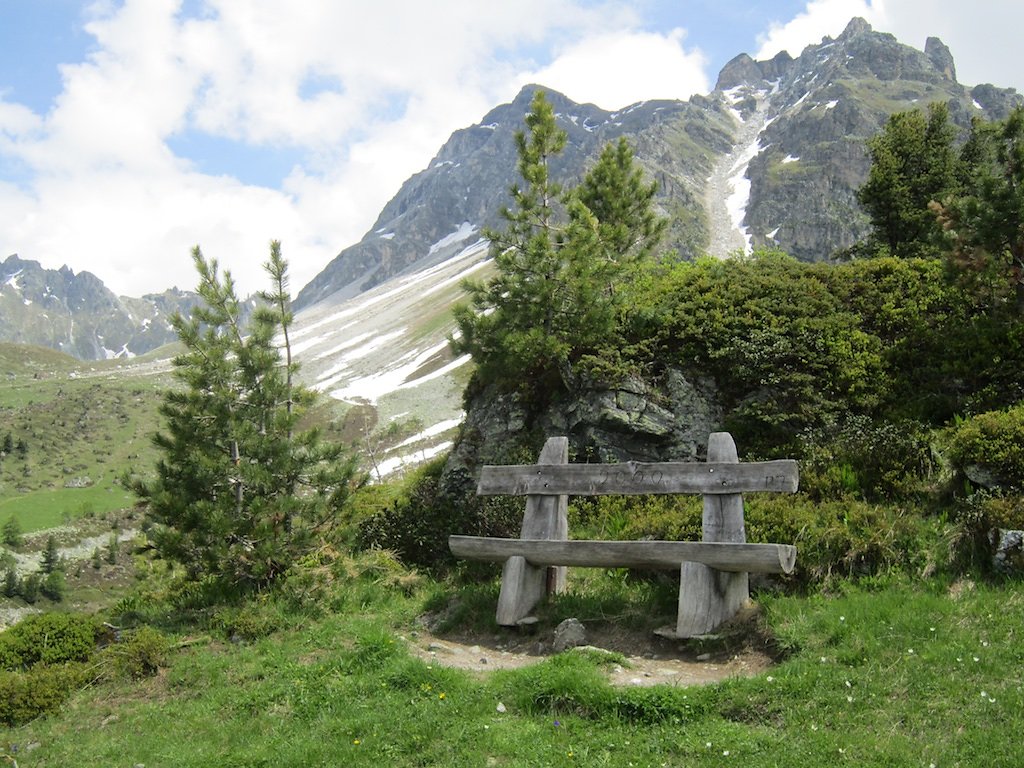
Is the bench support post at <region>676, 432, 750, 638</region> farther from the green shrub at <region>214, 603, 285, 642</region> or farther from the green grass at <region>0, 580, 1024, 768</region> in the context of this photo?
the green shrub at <region>214, 603, 285, 642</region>

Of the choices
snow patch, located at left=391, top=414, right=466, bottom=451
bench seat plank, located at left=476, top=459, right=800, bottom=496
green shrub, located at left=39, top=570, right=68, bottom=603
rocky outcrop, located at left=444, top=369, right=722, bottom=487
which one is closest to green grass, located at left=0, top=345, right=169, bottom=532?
green shrub, located at left=39, top=570, right=68, bottom=603

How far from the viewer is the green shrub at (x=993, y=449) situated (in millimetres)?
9984

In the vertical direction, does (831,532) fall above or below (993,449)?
below

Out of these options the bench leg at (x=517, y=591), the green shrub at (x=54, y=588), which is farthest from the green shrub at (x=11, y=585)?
the bench leg at (x=517, y=591)

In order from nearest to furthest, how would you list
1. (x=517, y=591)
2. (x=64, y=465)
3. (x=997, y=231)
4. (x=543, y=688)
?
(x=543, y=688)
(x=517, y=591)
(x=997, y=231)
(x=64, y=465)

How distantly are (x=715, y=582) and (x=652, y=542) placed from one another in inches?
35.9

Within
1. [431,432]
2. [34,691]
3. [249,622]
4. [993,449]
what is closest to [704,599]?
[993,449]

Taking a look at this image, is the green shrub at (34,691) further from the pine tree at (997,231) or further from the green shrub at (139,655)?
the pine tree at (997,231)

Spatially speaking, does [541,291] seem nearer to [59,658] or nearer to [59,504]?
[59,658]

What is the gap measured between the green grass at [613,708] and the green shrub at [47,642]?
4.08 feet

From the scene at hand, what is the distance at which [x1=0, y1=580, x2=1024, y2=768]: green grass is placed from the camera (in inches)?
257

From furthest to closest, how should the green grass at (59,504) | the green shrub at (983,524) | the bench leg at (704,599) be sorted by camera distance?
the green grass at (59,504) < the bench leg at (704,599) < the green shrub at (983,524)

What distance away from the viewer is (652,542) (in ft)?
32.9

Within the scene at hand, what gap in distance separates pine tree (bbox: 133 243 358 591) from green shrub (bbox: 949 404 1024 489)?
9.21 m
